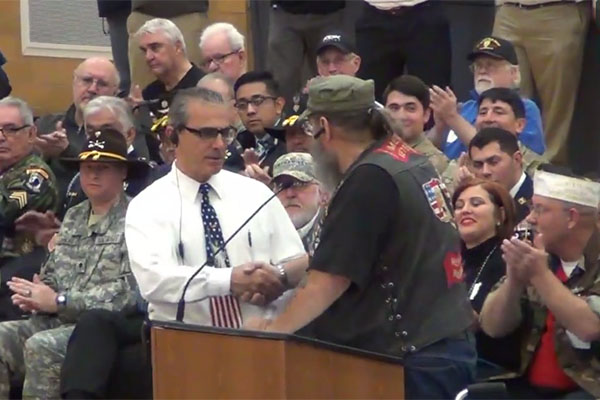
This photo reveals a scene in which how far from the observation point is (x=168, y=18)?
11570mm

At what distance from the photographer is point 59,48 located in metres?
13.4

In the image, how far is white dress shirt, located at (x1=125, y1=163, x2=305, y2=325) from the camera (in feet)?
21.2

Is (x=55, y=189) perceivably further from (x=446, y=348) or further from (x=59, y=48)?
(x=59, y=48)

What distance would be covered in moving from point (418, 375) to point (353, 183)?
0.71m

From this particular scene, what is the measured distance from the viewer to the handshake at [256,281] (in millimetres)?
6375

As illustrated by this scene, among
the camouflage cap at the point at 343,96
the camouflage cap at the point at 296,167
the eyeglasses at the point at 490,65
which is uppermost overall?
the camouflage cap at the point at 343,96

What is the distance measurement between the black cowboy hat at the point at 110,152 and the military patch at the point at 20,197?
2.56 feet

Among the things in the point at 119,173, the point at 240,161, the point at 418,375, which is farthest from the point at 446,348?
the point at 240,161

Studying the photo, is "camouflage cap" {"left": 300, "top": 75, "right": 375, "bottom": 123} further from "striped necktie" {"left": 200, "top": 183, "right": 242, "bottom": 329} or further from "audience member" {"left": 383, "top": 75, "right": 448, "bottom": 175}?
"audience member" {"left": 383, "top": 75, "right": 448, "bottom": 175}

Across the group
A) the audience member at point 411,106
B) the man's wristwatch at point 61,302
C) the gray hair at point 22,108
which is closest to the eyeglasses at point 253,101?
the audience member at point 411,106

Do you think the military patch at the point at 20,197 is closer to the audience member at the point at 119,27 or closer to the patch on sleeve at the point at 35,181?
the patch on sleeve at the point at 35,181

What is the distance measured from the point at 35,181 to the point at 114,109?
2.23 feet

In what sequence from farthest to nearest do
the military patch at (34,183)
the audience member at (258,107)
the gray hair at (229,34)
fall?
the gray hair at (229,34)
the audience member at (258,107)
the military patch at (34,183)

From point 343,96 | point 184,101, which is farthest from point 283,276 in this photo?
point 343,96
